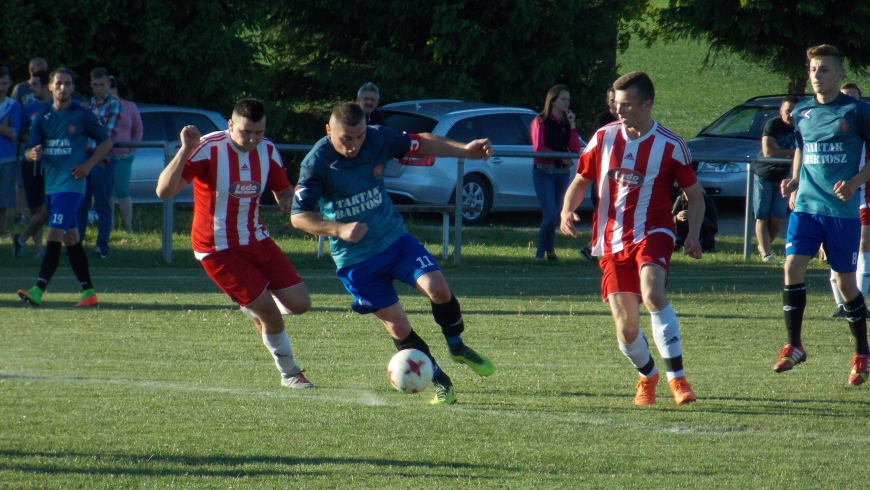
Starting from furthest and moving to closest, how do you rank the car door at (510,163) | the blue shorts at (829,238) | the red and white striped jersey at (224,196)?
the car door at (510,163) → the blue shorts at (829,238) → the red and white striped jersey at (224,196)

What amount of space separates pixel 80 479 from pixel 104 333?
13.5ft

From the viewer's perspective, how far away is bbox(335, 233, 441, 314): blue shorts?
6.17m

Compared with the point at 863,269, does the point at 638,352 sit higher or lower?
higher

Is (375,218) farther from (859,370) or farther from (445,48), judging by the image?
(445,48)

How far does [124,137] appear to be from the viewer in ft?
43.3

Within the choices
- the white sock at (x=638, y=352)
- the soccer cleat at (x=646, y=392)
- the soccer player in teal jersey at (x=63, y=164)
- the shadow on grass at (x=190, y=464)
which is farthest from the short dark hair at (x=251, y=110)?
the soccer player in teal jersey at (x=63, y=164)

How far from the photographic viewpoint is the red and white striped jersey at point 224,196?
662cm

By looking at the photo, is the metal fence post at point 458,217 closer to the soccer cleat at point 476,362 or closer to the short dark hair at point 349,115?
the soccer cleat at point 476,362

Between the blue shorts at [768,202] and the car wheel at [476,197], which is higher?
the blue shorts at [768,202]

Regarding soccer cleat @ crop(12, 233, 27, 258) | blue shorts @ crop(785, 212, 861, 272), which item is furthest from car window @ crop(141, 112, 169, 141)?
blue shorts @ crop(785, 212, 861, 272)

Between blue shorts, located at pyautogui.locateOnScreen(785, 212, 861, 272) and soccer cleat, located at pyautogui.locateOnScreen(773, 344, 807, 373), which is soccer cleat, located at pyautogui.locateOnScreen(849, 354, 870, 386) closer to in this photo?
soccer cleat, located at pyautogui.locateOnScreen(773, 344, 807, 373)

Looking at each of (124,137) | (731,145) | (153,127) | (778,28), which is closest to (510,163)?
(731,145)

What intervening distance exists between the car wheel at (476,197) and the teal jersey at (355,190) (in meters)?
8.94

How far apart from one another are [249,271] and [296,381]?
0.76m
